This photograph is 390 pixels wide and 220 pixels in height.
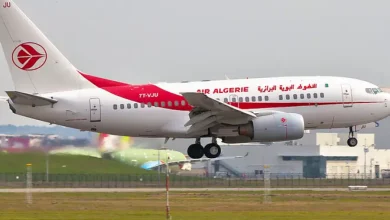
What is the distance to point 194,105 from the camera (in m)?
68.1

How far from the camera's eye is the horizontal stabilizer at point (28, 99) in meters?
67.2

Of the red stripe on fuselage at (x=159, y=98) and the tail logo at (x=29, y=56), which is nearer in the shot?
the red stripe on fuselage at (x=159, y=98)

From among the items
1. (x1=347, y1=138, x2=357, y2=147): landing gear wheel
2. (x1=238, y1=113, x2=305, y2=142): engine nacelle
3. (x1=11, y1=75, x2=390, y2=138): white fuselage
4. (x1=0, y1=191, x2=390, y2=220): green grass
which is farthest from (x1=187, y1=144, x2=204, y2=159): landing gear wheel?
(x1=347, y1=138, x2=357, y2=147): landing gear wheel

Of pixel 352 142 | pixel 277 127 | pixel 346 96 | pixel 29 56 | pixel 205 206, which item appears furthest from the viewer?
pixel 352 142

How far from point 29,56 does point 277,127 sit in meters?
16.5

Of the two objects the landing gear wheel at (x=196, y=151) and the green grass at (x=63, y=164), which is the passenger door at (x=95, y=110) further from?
the green grass at (x=63, y=164)

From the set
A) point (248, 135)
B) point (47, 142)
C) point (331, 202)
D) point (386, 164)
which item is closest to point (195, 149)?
point (248, 135)

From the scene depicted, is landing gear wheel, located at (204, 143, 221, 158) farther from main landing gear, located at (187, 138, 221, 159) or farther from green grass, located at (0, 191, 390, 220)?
green grass, located at (0, 191, 390, 220)

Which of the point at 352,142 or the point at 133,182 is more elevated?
the point at 352,142

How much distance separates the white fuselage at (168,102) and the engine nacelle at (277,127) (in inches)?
39.9

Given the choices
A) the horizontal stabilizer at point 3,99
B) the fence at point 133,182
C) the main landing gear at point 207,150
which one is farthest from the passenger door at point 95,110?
the fence at point 133,182

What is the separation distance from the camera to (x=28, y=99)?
67.9 metres

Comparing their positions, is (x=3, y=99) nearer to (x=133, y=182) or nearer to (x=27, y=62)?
(x=27, y=62)

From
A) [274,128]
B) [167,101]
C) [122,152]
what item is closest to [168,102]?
[167,101]
